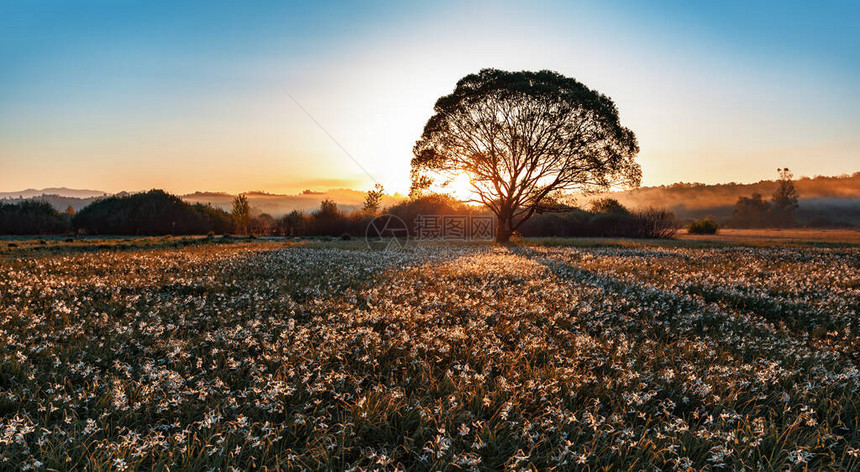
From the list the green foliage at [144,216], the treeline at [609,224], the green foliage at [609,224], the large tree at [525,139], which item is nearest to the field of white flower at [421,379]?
the large tree at [525,139]

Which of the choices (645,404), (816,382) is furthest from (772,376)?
(645,404)

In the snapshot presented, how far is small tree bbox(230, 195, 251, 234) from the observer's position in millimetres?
44747

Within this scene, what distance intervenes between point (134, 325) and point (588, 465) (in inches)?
245

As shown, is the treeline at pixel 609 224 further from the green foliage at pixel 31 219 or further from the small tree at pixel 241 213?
the green foliage at pixel 31 219

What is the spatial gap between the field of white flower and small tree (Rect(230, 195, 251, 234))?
3730 centimetres

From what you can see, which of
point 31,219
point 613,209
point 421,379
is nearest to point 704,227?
point 613,209

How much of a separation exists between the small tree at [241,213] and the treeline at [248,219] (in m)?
0.09

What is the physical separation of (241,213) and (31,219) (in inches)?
755

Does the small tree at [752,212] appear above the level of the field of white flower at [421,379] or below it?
above

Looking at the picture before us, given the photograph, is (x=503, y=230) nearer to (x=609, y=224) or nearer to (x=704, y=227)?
(x=609, y=224)

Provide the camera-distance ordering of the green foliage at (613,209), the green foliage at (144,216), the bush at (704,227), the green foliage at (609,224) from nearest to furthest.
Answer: the green foliage at (144,216), the green foliage at (613,209), the green foliage at (609,224), the bush at (704,227)

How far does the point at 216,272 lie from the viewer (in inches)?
441

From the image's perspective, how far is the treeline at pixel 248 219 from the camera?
3516 cm

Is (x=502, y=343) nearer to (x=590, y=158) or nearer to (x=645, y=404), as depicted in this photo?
(x=645, y=404)
